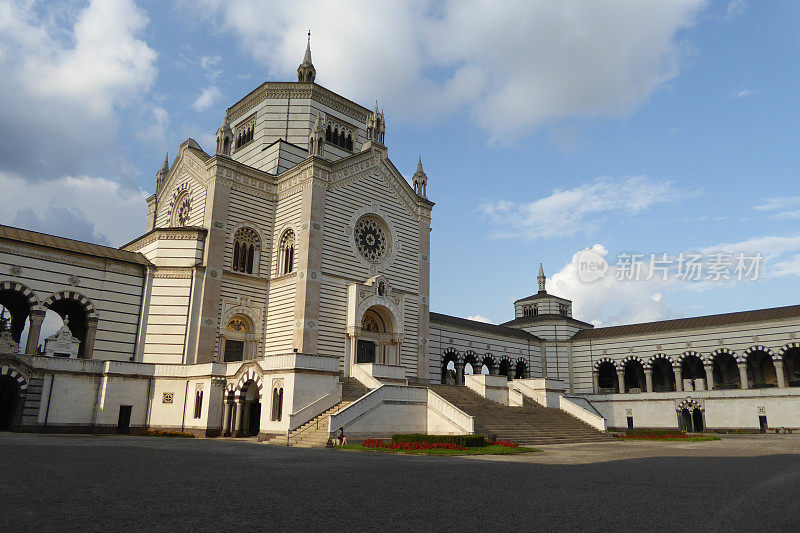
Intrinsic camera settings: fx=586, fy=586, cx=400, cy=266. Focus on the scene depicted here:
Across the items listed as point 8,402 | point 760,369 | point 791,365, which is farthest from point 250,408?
point 791,365

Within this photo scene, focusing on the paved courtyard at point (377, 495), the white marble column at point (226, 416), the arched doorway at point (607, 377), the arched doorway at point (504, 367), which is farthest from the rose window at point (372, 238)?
the arched doorway at point (607, 377)

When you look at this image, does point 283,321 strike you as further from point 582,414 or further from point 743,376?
point 743,376

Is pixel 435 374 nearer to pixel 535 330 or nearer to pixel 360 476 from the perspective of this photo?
pixel 535 330

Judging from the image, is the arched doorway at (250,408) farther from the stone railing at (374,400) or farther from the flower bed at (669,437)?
the flower bed at (669,437)

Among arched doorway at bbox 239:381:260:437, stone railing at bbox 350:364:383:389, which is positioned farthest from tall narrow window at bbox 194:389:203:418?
stone railing at bbox 350:364:383:389

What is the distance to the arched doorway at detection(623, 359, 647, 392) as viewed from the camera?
204 feet

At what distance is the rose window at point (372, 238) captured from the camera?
39.9 meters

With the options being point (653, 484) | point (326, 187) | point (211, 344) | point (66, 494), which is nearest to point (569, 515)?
point (653, 484)

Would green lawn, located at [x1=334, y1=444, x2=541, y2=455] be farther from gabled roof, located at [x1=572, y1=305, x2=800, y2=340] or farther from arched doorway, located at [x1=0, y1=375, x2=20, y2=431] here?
gabled roof, located at [x1=572, y1=305, x2=800, y2=340]

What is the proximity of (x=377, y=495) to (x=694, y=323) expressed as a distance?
5078cm

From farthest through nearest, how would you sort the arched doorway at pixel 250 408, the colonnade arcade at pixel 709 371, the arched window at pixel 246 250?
the colonnade arcade at pixel 709 371 < the arched window at pixel 246 250 < the arched doorway at pixel 250 408

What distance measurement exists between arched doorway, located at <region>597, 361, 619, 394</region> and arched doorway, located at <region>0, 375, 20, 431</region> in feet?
164

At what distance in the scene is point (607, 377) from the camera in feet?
209

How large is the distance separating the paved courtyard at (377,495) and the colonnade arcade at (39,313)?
599 inches
